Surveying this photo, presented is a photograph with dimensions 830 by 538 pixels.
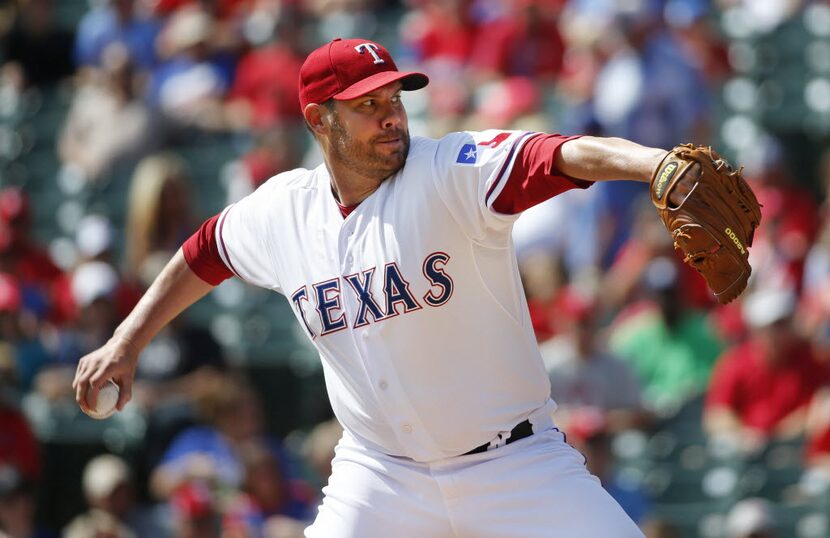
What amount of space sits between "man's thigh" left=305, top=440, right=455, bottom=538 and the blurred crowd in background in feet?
9.28

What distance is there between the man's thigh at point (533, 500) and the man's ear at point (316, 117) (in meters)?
1.15

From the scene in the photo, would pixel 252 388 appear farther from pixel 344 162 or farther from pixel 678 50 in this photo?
pixel 344 162

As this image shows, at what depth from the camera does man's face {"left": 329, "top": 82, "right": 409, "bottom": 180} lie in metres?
4.43

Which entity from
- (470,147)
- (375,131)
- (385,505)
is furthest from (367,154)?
(385,505)

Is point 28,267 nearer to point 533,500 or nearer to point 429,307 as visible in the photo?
point 429,307

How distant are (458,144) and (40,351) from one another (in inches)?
208

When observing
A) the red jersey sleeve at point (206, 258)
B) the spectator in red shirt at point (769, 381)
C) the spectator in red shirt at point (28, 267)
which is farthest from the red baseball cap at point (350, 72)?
the spectator in red shirt at point (28, 267)

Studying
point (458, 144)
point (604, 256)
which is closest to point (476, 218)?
→ point (458, 144)

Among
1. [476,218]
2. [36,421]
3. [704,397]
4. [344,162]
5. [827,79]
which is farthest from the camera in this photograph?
[827,79]

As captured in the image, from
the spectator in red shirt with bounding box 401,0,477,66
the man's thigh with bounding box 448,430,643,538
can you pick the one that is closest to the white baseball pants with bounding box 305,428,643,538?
the man's thigh with bounding box 448,430,643,538

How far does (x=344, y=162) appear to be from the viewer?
14.9 ft

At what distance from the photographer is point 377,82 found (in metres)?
4.38

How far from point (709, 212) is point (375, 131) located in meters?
1.15

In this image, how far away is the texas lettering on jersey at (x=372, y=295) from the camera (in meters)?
4.31
